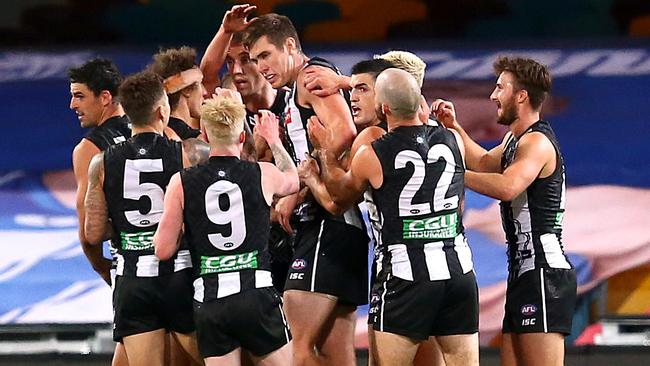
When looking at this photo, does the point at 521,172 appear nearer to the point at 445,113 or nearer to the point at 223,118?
the point at 445,113

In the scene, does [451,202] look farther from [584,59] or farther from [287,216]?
[584,59]

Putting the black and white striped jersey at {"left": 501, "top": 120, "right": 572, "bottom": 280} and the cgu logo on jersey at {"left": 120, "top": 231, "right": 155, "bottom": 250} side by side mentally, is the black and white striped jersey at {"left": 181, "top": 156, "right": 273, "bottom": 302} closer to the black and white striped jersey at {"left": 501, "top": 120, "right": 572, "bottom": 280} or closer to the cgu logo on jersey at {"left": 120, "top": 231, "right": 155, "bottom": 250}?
the cgu logo on jersey at {"left": 120, "top": 231, "right": 155, "bottom": 250}

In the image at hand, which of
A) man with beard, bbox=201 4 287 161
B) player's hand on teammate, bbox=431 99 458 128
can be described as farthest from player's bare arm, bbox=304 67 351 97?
man with beard, bbox=201 4 287 161

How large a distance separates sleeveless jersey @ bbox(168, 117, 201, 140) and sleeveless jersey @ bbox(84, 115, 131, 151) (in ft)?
0.81

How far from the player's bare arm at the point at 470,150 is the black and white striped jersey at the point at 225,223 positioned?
1121 mm

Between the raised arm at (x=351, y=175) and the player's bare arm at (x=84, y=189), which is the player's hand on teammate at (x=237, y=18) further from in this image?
the raised arm at (x=351, y=175)

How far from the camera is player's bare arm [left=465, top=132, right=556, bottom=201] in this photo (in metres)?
5.77

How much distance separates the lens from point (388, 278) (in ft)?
18.2

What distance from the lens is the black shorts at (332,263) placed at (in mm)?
5996

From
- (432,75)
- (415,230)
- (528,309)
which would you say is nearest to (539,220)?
(528,309)

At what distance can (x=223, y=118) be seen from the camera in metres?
5.26

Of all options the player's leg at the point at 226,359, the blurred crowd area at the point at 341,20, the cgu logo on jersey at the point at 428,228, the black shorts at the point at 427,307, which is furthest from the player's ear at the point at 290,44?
the blurred crowd area at the point at 341,20

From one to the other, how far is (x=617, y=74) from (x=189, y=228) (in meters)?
7.11

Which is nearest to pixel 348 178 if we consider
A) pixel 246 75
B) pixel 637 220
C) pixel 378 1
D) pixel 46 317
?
pixel 246 75
